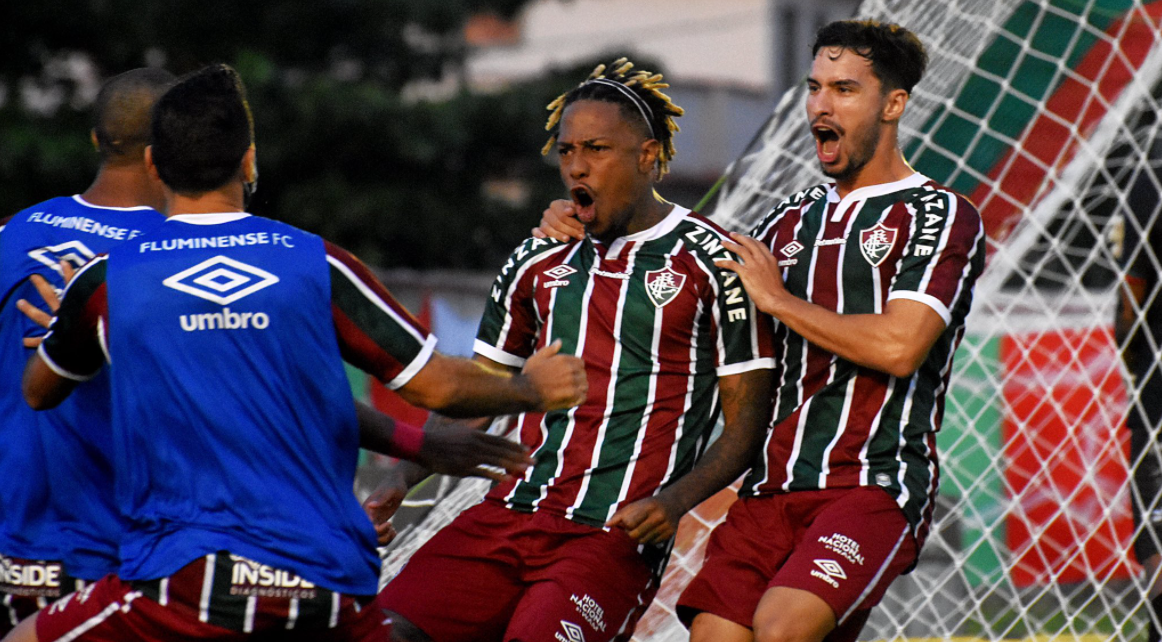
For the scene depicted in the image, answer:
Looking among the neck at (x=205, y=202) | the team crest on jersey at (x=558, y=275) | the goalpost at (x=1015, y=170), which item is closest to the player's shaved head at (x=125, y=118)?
the neck at (x=205, y=202)

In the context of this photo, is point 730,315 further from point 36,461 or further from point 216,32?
point 216,32

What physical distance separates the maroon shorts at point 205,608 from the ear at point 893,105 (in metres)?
2.17

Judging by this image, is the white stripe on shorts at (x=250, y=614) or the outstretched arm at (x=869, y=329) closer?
the white stripe on shorts at (x=250, y=614)

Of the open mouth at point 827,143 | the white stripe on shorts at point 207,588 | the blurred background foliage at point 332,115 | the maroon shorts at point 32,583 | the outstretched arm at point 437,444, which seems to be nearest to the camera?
the white stripe on shorts at point 207,588

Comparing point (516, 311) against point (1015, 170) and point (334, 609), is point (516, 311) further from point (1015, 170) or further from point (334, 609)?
point (1015, 170)

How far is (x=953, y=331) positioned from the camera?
4281mm

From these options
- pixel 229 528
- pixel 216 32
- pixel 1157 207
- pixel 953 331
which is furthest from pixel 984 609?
pixel 216 32

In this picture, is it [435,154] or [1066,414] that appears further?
[435,154]

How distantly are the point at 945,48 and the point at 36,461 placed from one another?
3851 millimetres

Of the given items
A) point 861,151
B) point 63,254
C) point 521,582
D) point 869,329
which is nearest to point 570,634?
point 521,582

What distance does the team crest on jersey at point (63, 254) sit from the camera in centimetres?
414

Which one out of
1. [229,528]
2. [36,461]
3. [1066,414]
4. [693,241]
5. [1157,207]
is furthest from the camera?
[1066,414]

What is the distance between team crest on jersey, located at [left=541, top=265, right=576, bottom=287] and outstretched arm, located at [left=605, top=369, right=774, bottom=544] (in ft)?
1.92

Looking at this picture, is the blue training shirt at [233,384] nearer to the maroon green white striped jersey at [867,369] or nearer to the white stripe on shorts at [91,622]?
the white stripe on shorts at [91,622]
